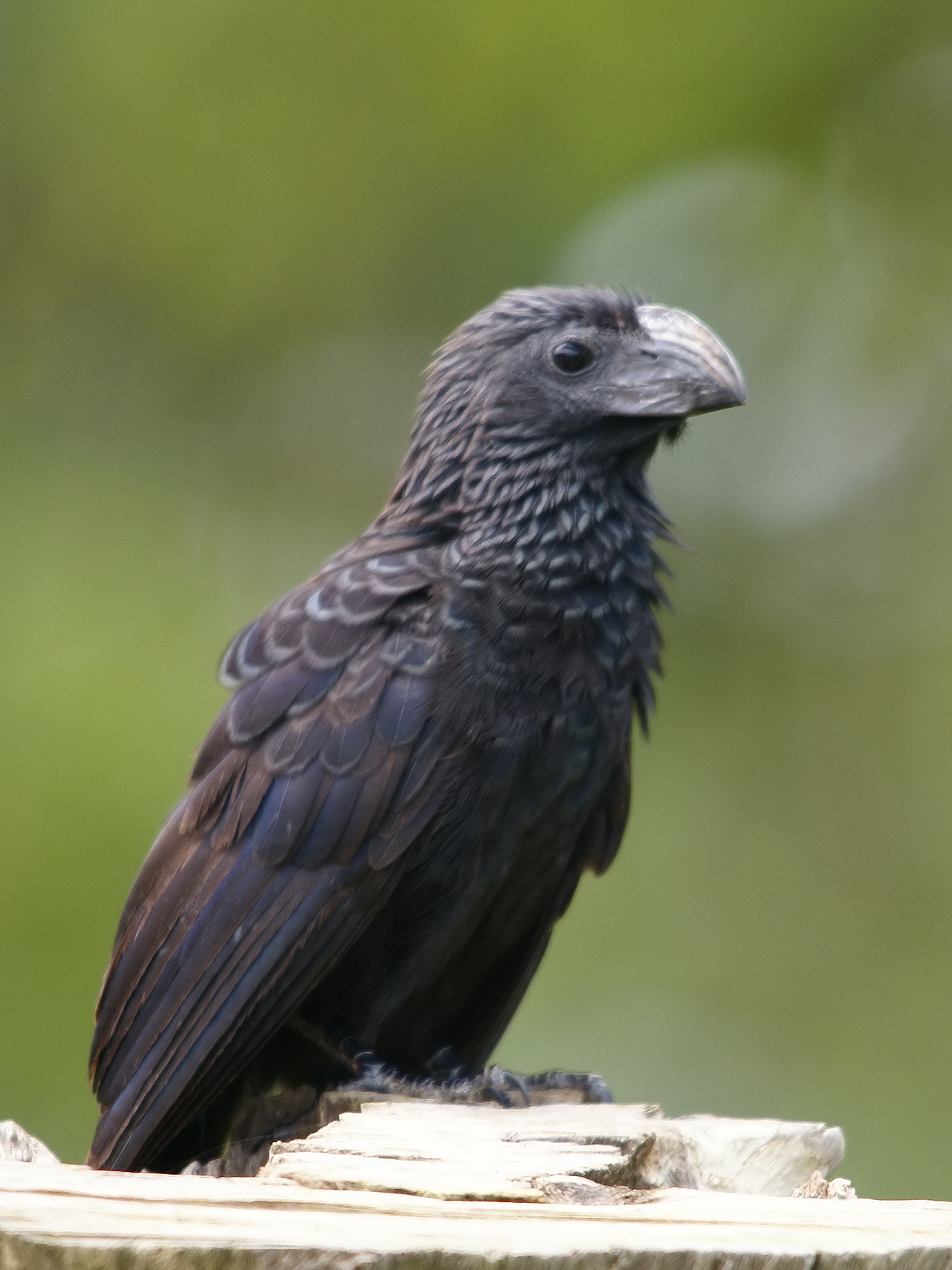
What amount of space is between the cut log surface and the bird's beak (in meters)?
1.98

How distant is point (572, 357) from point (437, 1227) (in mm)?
2444

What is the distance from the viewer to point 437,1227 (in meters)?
1.87

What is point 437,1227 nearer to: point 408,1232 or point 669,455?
point 408,1232

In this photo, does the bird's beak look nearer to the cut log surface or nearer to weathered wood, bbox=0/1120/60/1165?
the cut log surface

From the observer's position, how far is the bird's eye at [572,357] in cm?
382

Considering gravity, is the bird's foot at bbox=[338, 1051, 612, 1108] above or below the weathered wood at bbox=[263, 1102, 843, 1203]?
above

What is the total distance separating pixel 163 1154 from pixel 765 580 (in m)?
4.66

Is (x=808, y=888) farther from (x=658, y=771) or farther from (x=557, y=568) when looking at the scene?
(x=557, y=568)

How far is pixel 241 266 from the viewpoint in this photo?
6965 millimetres

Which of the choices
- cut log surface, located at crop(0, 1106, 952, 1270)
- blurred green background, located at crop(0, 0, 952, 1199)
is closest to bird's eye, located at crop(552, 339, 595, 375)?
cut log surface, located at crop(0, 1106, 952, 1270)

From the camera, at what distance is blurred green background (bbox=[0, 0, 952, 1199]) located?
6.62 m

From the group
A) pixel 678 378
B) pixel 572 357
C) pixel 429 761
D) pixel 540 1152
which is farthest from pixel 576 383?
pixel 540 1152

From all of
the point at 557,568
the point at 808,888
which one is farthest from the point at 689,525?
the point at 557,568

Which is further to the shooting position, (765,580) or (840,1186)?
(765,580)
